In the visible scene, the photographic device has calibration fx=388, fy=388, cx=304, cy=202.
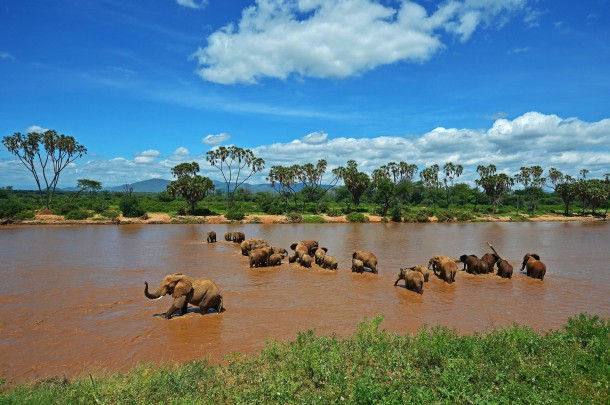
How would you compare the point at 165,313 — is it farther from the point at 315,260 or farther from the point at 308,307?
the point at 315,260

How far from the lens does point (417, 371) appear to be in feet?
24.2

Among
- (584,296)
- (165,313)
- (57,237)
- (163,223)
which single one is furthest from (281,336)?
(163,223)

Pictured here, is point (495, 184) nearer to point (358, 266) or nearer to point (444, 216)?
point (444, 216)

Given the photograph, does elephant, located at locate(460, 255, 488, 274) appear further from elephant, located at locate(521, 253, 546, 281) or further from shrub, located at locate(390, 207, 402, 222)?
shrub, located at locate(390, 207, 402, 222)

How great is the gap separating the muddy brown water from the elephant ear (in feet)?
2.63

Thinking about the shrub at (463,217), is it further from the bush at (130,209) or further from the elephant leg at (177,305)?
the elephant leg at (177,305)

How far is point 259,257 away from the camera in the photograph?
2111 cm

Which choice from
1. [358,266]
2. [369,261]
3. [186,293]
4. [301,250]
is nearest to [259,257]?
[301,250]

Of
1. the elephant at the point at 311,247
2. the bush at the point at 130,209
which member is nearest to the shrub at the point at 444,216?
the elephant at the point at 311,247

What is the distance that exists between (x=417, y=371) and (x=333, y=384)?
1741 millimetres

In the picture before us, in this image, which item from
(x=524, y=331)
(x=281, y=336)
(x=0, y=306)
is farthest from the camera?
(x=0, y=306)

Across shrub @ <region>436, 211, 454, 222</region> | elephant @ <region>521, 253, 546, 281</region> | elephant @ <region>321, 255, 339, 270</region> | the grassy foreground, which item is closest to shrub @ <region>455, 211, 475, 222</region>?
shrub @ <region>436, 211, 454, 222</region>

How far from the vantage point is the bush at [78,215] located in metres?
50.8

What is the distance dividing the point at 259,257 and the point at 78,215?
133 ft
